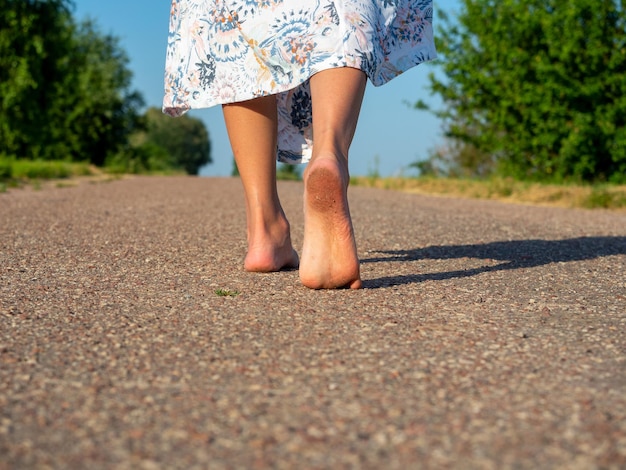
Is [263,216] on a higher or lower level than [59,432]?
higher

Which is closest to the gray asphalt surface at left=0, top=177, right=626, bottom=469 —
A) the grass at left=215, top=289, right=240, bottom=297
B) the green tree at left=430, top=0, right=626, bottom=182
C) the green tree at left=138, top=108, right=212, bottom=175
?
the grass at left=215, top=289, right=240, bottom=297

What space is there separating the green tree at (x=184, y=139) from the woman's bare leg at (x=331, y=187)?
153 feet

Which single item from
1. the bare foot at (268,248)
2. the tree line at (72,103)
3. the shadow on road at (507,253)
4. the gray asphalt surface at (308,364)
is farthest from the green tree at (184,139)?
the gray asphalt surface at (308,364)

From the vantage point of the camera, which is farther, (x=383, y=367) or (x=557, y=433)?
(x=383, y=367)

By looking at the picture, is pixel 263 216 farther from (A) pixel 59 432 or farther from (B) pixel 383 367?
(A) pixel 59 432

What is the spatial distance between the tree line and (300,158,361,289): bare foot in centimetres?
1429

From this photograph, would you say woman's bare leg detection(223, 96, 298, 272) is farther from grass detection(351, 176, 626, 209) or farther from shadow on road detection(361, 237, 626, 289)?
grass detection(351, 176, 626, 209)

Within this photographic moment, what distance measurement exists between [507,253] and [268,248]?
1380 mm

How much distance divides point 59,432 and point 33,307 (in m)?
1.10

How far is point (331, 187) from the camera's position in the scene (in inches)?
93.0

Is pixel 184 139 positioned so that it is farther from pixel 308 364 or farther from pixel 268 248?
pixel 308 364

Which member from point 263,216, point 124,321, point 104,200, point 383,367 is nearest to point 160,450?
point 383,367

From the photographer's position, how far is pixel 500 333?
2.00 m

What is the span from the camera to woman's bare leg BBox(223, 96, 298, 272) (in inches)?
112
